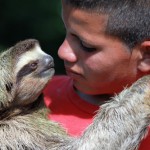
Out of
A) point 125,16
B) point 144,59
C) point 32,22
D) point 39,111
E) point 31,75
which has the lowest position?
point 32,22

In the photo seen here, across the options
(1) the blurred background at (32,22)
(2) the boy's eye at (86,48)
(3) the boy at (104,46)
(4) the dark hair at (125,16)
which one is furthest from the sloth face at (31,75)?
(1) the blurred background at (32,22)

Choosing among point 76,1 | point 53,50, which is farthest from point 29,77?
point 53,50

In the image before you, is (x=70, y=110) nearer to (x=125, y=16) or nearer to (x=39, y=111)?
(x=39, y=111)

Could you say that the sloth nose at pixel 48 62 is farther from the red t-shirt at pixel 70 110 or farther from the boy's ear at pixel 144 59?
the boy's ear at pixel 144 59

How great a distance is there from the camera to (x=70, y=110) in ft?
11.8

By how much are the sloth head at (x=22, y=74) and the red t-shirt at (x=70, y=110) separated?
16cm

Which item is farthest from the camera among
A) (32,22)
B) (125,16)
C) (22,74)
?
(32,22)

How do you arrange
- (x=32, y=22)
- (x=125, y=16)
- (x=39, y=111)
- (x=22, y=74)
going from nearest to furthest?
(x=125, y=16) → (x=22, y=74) → (x=39, y=111) → (x=32, y=22)

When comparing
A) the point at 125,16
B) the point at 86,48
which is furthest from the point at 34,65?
the point at 125,16

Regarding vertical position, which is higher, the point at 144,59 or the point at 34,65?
the point at 144,59

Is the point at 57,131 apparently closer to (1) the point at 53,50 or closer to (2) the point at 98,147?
(2) the point at 98,147

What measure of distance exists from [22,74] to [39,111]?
0.26m

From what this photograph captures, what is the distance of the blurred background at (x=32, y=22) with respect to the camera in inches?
294

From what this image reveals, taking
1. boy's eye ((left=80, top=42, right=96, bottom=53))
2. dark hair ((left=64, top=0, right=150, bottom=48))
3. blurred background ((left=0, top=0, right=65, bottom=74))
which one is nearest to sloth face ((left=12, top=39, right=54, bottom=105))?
boy's eye ((left=80, top=42, right=96, bottom=53))
